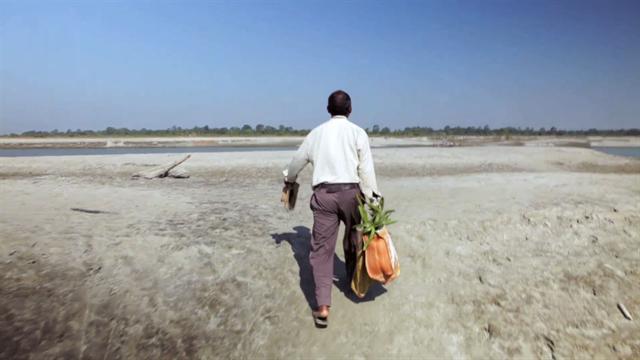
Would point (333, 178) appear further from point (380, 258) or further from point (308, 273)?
point (308, 273)

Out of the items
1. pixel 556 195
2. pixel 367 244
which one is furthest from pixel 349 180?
pixel 556 195

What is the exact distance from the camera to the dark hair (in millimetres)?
4066

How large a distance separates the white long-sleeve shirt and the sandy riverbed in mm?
1503

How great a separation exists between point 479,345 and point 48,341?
Result: 13.2 feet

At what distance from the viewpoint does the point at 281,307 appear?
440 centimetres

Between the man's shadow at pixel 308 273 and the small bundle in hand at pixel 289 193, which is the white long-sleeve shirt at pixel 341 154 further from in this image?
the man's shadow at pixel 308 273

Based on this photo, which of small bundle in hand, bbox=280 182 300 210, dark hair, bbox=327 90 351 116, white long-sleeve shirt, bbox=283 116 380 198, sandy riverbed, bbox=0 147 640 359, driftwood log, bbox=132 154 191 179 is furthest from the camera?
driftwood log, bbox=132 154 191 179

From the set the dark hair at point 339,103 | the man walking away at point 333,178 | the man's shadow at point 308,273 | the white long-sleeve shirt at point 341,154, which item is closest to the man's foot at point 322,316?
the man walking away at point 333,178

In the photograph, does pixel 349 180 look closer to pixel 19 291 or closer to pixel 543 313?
pixel 543 313

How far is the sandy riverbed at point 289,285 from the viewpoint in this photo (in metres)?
3.82

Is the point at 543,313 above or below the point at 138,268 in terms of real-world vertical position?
below

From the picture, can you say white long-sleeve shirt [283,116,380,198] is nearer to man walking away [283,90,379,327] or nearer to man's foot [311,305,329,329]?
man walking away [283,90,379,327]

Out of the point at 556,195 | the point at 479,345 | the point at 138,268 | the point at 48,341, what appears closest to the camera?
the point at 48,341

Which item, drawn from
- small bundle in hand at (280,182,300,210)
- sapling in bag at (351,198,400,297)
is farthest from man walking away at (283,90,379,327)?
small bundle in hand at (280,182,300,210)
